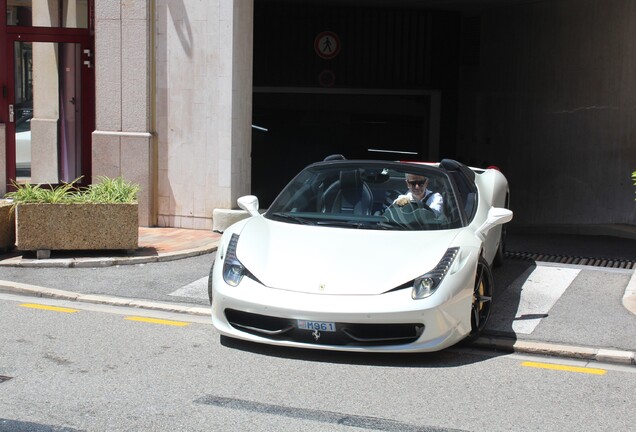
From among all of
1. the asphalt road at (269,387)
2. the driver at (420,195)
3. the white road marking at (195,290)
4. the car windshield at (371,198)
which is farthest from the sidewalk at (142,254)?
the driver at (420,195)

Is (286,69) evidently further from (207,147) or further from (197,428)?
(197,428)

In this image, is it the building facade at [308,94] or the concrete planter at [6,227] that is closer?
the concrete planter at [6,227]

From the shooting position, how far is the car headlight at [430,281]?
6309 mm

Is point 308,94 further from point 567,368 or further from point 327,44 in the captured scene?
point 567,368

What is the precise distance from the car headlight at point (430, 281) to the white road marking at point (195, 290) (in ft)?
9.18

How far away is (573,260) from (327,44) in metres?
10.2

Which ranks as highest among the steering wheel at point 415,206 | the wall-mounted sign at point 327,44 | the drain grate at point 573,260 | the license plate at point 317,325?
the wall-mounted sign at point 327,44

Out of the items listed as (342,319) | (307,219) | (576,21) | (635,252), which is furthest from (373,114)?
(342,319)

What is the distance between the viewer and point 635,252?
1374cm

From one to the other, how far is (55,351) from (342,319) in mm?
2211

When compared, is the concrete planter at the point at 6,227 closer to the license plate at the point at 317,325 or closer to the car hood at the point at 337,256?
the car hood at the point at 337,256

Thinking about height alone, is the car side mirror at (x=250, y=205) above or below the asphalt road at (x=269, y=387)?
above

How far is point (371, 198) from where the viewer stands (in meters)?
7.70

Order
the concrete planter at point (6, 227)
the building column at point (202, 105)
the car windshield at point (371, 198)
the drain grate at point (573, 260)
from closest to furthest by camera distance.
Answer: the car windshield at point (371, 198)
the concrete planter at point (6, 227)
the drain grate at point (573, 260)
the building column at point (202, 105)
